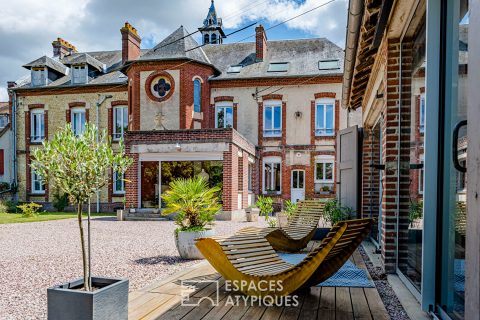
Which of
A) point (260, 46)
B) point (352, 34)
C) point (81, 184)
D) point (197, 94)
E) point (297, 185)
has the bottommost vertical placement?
point (297, 185)

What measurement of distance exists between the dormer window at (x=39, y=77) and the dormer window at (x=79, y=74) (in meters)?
1.64

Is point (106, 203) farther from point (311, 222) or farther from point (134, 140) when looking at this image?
point (311, 222)

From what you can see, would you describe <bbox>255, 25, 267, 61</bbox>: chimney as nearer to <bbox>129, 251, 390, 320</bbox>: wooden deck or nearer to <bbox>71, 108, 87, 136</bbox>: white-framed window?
<bbox>71, 108, 87, 136</bbox>: white-framed window

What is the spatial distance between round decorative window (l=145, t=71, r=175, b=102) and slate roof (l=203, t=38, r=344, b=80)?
2.33 m

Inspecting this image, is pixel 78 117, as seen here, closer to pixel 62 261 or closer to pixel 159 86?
pixel 159 86

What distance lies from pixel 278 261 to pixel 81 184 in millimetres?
2137

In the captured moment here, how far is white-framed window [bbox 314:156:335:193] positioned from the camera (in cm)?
1836

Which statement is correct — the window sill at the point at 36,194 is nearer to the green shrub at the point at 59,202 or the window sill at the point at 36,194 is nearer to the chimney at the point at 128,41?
the green shrub at the point at 59,202

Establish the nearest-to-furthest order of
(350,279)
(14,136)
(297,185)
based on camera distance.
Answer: (350,279) < (297,185) < (14,136)

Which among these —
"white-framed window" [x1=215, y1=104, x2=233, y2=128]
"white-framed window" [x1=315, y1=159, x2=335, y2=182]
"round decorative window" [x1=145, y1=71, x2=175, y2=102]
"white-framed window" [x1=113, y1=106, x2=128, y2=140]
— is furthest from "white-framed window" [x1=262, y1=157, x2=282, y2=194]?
"white-framed window" [x1=113, y1=106, x2=128, y2=140]

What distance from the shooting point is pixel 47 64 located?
71.1 ft

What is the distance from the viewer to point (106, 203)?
790 inches

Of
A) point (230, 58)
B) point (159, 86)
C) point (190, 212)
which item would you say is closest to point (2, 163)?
point (159, 86)

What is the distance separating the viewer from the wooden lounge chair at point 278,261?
3.29 m
